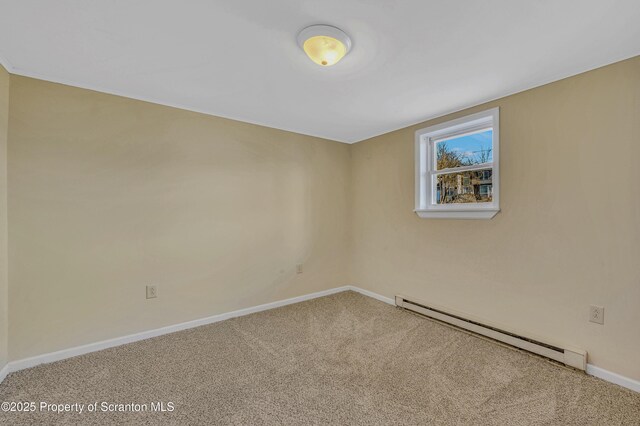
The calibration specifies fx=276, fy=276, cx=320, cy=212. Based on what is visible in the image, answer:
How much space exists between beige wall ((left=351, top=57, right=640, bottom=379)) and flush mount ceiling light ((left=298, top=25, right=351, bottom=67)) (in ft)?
5.42

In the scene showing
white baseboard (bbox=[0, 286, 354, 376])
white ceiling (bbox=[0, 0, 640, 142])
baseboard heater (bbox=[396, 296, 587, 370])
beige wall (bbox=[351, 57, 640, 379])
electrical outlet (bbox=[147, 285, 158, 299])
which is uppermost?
white ceiling (bbox=[0, 0, 640, 142])

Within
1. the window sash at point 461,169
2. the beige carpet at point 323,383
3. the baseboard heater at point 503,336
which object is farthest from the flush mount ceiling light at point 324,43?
the baseboard heater at point 503,336

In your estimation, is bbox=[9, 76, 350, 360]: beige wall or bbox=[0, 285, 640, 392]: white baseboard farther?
bbox=[9, 76, 350, 360]: beige wall

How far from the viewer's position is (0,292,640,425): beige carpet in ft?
5.13

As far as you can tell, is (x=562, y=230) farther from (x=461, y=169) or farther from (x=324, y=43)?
(x=324, y=43)

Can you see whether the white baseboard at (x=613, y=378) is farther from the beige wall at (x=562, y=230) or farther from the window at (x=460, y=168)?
the window at (x=460, y=168)

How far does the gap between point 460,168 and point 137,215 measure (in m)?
3.10

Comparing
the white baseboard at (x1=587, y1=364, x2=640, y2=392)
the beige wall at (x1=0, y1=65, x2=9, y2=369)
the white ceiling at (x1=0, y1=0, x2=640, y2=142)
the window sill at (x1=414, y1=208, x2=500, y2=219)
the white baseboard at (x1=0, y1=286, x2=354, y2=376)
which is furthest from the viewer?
the window sill at (x1=414, y1=208, x2=500, y2=219)

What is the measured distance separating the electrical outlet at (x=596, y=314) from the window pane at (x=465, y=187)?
3.53 ft

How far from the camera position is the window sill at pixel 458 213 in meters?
2.49

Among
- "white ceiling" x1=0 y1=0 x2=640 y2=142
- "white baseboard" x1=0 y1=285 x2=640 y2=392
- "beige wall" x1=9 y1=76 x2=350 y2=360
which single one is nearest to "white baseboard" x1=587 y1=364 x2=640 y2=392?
"white baseboard" x1=0 y1=285 x2=640 y2=392

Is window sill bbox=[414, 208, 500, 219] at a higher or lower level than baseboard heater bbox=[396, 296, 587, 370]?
higher

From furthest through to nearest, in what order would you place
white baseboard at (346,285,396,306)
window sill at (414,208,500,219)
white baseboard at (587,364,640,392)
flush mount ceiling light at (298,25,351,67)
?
Answer: white baseboard at (346,285,396,306) → window sill at (414,208,500,219) → white baseboard at (587,364,640,392) → flush mount ceiling light at (298,25,351,67)

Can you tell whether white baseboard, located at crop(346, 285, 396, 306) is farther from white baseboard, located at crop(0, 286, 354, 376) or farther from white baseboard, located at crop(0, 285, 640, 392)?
white baseboard, located at crop(0, 286, 354, 376)
